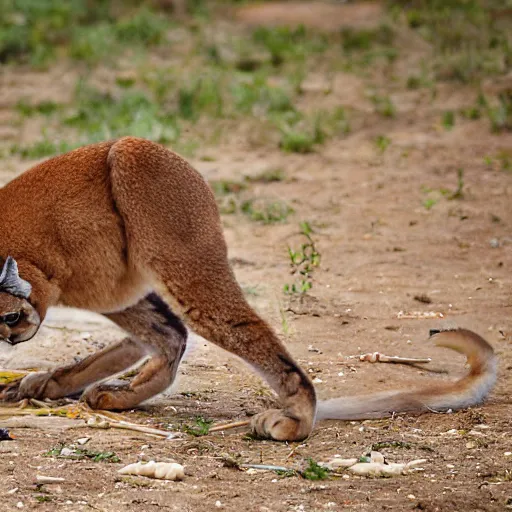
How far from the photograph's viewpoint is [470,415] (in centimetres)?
479

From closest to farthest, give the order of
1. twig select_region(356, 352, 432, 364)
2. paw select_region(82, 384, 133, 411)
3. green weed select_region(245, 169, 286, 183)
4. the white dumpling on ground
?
the white dumpling on ground
paw select_region(82, 384, 133, 411)
twig select_region(356, 352, 432, 364)
green weed select_region(245, 169, 286, 183)

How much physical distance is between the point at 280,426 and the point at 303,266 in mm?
2663

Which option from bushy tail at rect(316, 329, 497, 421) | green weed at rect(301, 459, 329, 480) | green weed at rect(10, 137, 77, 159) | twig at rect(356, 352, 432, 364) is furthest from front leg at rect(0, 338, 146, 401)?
green weed at rect(10, 137, 77, 159)

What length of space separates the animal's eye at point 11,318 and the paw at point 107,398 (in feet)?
1.93

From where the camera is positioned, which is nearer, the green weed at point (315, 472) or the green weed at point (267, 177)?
the green weed at point (315, 472)

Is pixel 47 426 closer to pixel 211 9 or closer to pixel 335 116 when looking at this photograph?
pixel 335 116

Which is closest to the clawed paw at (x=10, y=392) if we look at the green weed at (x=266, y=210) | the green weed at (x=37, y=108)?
the green weed at (x=266, y=210)

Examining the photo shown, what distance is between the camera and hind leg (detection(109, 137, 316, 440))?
468 centimetres

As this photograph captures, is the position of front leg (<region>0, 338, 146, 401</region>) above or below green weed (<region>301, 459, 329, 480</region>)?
below

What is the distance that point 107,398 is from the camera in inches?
201

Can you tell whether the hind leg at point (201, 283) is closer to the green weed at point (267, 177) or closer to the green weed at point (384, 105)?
the green weed at point (267, 177)

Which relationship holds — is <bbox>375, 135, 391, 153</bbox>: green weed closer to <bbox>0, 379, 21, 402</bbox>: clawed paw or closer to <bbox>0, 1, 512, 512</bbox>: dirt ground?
<bbox>0, 1, 512, 512</bbox>: dirt ground

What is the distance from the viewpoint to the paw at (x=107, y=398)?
509cm

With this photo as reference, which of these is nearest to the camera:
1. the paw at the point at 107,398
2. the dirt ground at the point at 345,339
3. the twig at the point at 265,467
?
the dirt ground at the point at 345,339
